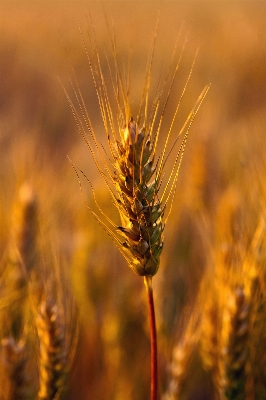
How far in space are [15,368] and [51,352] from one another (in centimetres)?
20

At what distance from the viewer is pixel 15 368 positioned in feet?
5.02

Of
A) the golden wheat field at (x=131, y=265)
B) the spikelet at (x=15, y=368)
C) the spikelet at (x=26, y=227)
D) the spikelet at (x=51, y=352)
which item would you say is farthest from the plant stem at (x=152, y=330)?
the spikelet at (x=26, y=227)

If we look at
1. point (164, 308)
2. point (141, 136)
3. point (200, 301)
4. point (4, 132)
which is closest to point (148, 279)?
point (141, 136)

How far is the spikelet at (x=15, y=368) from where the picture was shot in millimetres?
1519

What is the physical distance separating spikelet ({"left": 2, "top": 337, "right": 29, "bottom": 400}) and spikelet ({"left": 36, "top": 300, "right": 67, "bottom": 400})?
0.12m

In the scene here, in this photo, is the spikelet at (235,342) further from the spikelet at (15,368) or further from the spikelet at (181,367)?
the spikelet at (15,368)

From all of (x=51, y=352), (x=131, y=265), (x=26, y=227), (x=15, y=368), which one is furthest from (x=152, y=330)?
(x=26, y=227)

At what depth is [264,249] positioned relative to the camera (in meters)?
1.69

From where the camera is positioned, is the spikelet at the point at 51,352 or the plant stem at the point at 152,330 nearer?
the plant stem at the point at 152,330

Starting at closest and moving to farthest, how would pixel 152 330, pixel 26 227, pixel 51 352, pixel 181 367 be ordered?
pixel 152 330 < pixel 51 352 < pixel 181 367 < pixel 26 227

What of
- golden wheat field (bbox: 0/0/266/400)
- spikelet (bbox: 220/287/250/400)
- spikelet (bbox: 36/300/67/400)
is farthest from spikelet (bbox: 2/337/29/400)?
spikelet (bbox: 220/287/250/400)

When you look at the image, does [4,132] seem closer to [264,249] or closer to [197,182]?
[197,182]

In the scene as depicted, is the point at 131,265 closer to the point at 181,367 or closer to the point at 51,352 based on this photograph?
the point at 51,352

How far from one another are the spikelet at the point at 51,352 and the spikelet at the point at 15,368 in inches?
4.8
